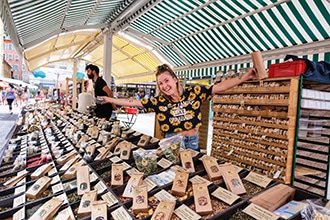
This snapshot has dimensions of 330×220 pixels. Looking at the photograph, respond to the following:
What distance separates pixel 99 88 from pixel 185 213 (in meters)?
2.60

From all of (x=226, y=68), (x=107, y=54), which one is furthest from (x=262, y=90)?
(x=107, y=54)

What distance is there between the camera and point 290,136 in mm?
2340

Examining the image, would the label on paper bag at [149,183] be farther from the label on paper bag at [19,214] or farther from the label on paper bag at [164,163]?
the label on paper bag at [19,214]

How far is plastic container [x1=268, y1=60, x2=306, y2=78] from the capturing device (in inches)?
88.7

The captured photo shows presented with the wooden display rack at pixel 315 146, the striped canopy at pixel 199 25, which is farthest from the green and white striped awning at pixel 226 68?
the wooden display rack at pixel 315 146

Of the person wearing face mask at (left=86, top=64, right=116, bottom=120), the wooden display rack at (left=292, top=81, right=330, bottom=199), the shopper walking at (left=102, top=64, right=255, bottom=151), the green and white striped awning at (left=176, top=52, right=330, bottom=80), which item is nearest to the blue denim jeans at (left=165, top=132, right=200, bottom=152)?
the shopper walking at (left=102, top=64, right=255, bottom=151)

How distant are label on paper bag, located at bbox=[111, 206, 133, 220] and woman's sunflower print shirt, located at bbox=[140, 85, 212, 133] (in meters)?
0.95

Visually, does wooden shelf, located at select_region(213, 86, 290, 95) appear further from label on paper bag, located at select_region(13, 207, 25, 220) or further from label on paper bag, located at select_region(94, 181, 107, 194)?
label on paper bag, located at select_region(13, 207, 25, 220)

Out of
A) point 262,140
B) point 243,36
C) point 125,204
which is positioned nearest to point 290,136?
point 262,140

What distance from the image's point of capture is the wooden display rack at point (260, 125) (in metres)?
2.35

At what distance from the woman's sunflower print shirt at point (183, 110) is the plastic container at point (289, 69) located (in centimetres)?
95

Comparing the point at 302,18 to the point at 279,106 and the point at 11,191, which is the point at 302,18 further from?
the point at 11,191

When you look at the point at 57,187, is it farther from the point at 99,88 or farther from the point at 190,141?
the point at 99,88

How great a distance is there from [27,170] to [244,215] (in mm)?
1553
